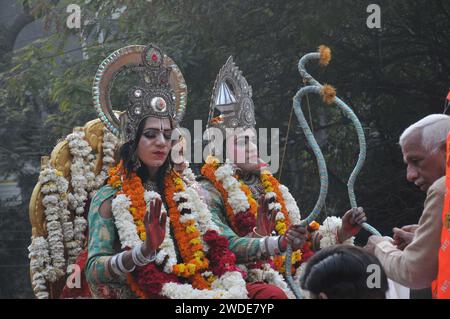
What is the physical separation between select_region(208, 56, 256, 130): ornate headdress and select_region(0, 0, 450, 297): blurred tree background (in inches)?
129

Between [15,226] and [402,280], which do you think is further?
[15,226]

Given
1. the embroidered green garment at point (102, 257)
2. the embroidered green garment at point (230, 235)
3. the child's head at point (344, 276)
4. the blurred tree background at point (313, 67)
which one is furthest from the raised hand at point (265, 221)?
the blurred tree background at point (313, 67)

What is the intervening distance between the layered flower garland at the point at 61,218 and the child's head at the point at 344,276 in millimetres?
2500

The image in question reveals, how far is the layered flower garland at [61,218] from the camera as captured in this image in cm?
506

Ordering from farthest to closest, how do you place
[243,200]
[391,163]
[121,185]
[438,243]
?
1. [391,163]
2. [243,200]
3. [121,185]
4. [438,243]

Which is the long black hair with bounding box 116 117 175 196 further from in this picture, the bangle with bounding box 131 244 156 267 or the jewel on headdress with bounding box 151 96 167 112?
the bangle with bounding box 131 244 156 267

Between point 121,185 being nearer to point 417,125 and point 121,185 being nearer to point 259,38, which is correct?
point 417,125

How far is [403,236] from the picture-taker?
411 cm

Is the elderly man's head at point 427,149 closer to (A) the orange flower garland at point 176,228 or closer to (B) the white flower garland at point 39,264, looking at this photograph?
(A) the orange flower garland at point 176,228

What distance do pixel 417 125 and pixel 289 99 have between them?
527cm
